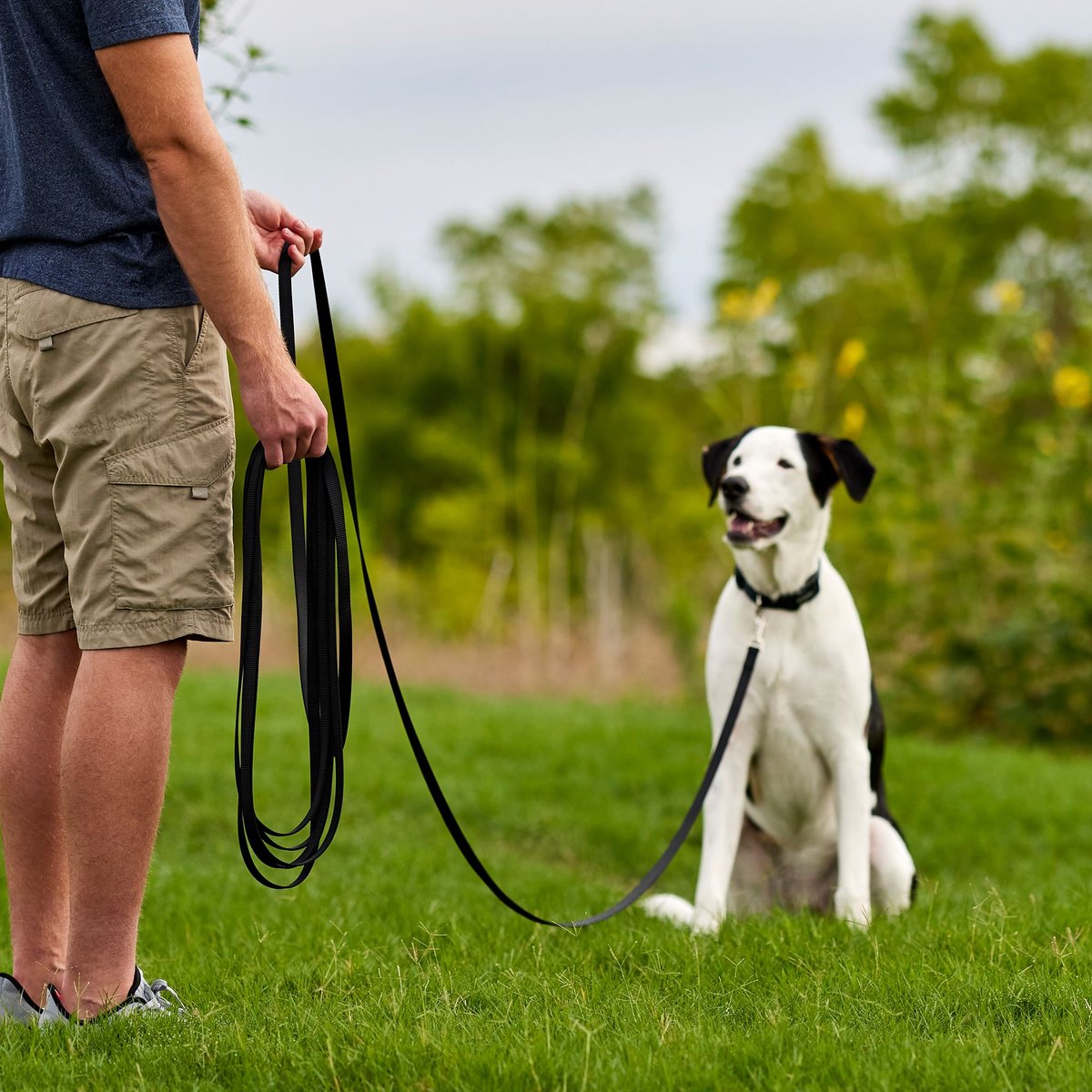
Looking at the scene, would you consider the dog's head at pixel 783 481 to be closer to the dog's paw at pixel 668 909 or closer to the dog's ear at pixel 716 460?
the dog's ear at pixel 716 460

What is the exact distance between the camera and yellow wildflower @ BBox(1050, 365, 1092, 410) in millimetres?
7922

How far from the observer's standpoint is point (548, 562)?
17188mm

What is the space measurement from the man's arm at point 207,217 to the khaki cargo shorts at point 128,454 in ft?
0.31

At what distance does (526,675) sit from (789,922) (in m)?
7.56

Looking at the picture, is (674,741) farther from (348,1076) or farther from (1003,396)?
(348,1076)

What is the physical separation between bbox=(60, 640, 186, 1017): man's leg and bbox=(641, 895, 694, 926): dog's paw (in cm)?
163

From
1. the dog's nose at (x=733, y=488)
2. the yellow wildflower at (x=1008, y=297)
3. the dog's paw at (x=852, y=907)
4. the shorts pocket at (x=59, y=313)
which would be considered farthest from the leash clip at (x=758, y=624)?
the yellow wildflower at (x=1008, y=297)

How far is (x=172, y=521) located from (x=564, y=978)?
1.25m

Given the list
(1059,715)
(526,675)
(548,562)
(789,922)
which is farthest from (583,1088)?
(548,562)

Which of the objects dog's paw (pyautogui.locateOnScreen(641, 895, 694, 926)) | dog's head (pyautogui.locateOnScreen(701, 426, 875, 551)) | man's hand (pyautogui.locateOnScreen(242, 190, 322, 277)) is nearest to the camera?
man's hand (pyautogui.locateOnScreen(242, 190, 322, 277))

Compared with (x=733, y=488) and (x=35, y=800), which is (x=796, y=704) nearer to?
(x=733, y=488)

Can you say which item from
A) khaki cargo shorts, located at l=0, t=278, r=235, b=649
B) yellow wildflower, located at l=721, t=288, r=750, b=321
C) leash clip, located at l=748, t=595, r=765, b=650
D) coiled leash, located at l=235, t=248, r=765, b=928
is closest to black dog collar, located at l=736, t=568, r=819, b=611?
leash clip, located at l=748, t=595, r=765, b=650

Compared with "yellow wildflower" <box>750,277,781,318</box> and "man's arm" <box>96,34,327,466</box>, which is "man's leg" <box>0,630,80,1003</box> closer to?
"man's arm" <box>96,34,327,466</box>

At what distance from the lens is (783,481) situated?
398 centimetres
